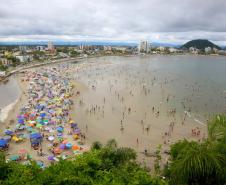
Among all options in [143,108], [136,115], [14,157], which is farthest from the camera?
[143,108]

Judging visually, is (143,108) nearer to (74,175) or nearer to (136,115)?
(136,115)

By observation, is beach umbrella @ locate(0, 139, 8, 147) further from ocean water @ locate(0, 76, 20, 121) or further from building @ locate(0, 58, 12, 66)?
building @ locate(0, 58, 12, 66)

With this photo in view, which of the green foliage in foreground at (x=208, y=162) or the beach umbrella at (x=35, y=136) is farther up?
the green foliage in foreground at (x=208, y=162)

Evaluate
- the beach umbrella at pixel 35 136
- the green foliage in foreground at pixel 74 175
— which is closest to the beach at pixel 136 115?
the beach umbrella at pixel 35 136

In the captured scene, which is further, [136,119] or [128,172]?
[136,119]

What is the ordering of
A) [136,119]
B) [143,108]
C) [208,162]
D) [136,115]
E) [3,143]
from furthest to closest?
[143,108] < [136,115] < [136,119] < [3,143] < [208,162]

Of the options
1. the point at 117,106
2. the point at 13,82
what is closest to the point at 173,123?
the point at 117,106

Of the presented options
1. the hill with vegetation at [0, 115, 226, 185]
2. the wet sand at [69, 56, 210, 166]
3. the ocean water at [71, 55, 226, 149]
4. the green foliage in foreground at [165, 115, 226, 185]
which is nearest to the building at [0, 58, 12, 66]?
the ocean water at [71, 55, 226, 149]

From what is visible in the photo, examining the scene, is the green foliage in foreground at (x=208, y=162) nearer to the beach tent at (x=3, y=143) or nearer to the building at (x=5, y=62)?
the beach tent at (x=3, y=143)

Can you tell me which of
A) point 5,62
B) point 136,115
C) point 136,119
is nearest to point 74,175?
point 136,119
